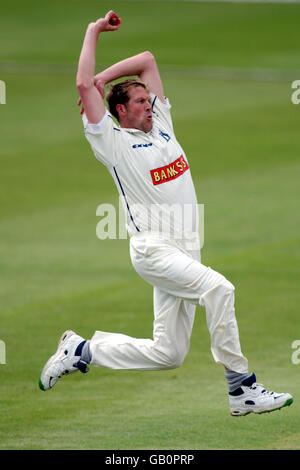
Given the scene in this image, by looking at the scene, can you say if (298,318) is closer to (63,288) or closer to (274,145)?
(63,288)

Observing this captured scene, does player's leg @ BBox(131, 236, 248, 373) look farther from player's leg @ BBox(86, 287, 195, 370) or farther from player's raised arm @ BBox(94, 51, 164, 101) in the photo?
player's raised arm @ BBox(94, 51, 164, 101)

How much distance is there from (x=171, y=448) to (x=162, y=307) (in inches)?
39.1

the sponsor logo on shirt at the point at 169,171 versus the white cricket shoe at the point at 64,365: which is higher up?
the sponsor logo on shirt at the point at 169,171

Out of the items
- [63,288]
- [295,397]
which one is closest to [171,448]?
[295,397]

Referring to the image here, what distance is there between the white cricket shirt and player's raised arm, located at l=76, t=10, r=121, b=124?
70 millimetres

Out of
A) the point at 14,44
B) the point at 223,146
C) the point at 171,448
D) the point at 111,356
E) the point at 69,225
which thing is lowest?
the point at 171,448

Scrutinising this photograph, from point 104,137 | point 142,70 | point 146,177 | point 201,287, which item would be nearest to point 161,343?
point 201,287

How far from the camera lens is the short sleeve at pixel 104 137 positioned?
6980mm

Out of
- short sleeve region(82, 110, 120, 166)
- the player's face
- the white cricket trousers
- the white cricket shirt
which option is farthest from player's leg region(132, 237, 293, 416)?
the player's face

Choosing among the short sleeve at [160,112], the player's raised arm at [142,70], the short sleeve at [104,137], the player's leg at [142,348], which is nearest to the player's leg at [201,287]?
the player's leg at [142,348]

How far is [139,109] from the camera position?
23.8 feet

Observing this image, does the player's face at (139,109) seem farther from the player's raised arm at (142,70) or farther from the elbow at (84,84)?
the elbow at (84,84)

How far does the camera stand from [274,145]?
1764 cm

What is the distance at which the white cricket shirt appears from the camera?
7055 millimetres
